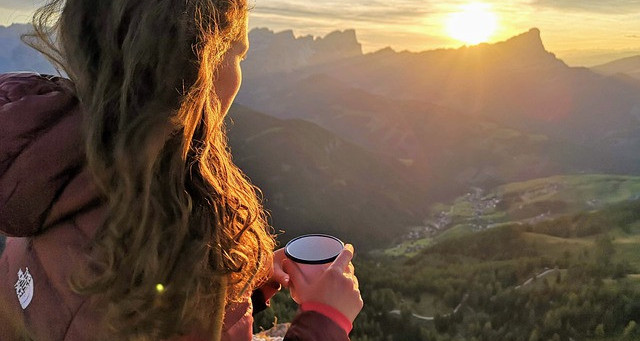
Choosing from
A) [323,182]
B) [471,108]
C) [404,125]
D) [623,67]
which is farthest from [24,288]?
[623,67]

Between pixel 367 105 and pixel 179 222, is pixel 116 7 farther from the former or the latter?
pixel 367 105

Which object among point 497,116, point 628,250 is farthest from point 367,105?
point 628,250

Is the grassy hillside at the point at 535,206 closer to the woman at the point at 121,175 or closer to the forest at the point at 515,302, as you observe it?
the forest at the point at 515,302

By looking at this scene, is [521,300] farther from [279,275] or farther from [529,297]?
[279,275]

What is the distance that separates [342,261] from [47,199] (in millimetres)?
776

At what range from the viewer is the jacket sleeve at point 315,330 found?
1388 mm

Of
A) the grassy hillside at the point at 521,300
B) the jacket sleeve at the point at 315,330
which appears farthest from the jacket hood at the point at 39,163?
the grassy hillside at the point at 521,300

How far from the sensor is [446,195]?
5709cm

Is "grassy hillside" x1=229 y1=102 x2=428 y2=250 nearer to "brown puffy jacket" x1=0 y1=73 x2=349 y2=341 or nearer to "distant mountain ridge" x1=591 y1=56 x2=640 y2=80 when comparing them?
"brown puffy jacket" x1=0 y1=73 x2=349 y2=341

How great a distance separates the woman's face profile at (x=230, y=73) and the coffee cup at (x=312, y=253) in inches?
20.1

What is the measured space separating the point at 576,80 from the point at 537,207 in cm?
7177

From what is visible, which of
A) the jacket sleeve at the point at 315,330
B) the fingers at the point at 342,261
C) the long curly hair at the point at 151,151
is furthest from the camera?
the fingers at the point at 342,261

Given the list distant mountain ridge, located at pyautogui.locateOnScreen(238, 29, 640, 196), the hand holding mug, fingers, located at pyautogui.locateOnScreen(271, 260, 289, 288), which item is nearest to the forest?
fingers, located at pyautogui.locateOnScreen(271, 260, 289, 288)

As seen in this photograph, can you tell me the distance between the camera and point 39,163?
3.74 feet
